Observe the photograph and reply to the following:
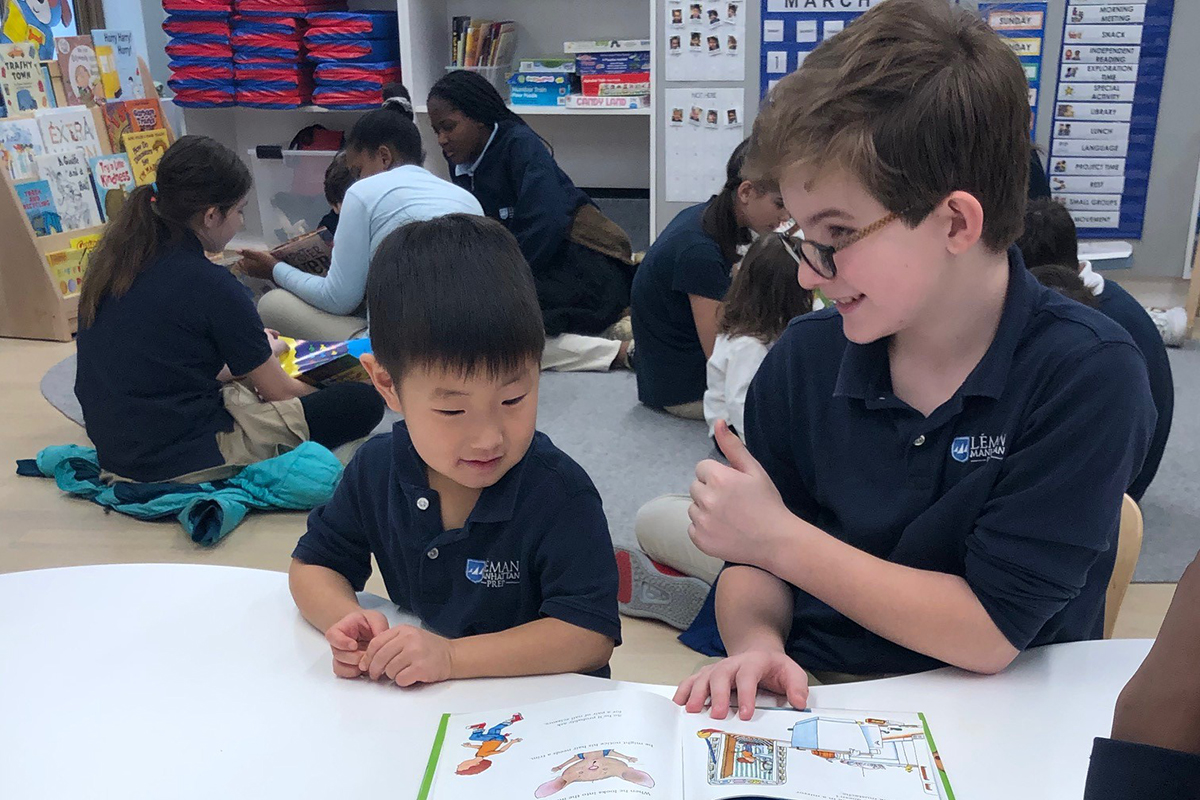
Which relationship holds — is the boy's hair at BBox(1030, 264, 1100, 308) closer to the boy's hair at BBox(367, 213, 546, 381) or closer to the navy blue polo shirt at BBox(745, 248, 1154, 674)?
the navy blue polo shirt at BBox(745, 248, 1154, 674)

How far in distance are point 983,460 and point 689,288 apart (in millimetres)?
1934

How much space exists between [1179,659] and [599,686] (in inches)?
19.8

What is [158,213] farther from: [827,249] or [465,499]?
[827,249]

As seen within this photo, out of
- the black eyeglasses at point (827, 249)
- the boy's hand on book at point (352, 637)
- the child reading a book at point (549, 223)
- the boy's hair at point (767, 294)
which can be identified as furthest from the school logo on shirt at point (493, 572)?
the child reading a book at point (549, 223)

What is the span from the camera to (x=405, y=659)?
2.94ft

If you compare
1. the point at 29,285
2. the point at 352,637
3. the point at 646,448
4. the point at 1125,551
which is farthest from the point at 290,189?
the point at 1125,551

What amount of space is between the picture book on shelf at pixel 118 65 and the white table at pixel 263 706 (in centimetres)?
403

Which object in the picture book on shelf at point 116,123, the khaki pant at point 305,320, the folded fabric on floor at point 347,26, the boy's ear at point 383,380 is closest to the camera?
the boy's ear at point 383,380

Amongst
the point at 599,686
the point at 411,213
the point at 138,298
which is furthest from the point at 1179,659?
the point at 411,213

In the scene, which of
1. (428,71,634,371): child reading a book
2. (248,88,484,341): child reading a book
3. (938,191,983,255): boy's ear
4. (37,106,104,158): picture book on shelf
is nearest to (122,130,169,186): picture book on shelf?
(37,106,104,158): picture book on shelf

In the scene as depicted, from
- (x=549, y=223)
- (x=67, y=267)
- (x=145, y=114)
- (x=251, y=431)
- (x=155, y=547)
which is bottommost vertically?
(x=155, y=547)

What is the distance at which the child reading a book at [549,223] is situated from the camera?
3.65 m

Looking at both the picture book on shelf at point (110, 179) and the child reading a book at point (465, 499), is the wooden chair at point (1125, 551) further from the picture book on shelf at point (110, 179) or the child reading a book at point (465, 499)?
the picture book on shelf at point (110, 179)

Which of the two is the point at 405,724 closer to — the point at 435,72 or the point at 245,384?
the point at 245,384
